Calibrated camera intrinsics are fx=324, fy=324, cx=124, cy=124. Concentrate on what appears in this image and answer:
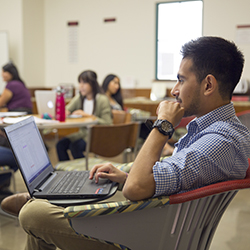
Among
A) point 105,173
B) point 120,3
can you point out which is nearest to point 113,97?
point 120,3

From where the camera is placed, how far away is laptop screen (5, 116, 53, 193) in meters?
1.16

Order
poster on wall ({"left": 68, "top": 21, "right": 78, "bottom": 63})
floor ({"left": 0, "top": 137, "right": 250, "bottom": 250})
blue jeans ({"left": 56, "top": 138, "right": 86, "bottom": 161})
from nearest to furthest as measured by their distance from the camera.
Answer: floor ({"left": 0, "top": 137, "right": 250, "bottom": 250})
blue jeans ({"left": 56, "top": 138, "right": 86, "bottom": 161})
poster on wall ({"left": 68, "top": 21, "right": 78, "bottom": 63})

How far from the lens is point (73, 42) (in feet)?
20.4

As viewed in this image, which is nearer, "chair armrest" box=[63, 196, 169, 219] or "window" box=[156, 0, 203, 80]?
"chair armrest" box=[63, 196, 169, 219]

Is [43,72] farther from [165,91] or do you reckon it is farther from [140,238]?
[140,238]

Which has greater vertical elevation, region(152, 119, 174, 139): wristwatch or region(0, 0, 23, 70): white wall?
region(0, 0, 23, 70): white wall

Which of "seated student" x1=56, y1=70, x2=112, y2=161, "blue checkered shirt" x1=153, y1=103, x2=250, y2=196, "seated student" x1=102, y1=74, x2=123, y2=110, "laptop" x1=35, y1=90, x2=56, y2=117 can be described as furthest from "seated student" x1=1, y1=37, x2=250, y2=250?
"seated student" x1=102, y1=74, x2=123, y2=110

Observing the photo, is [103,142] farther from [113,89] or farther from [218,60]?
[113,89]

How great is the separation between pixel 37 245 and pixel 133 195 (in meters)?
0.38

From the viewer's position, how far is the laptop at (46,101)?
288 cm

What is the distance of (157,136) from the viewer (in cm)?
108

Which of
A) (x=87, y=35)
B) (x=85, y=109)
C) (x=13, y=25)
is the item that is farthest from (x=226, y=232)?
(x=13, y=25)

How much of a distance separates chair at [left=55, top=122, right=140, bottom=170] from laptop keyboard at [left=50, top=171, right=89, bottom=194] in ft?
2.94

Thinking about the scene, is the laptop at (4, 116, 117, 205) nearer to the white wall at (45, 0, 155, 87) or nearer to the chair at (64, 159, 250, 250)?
the chair at (64, 159, 250, 250)
